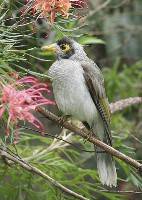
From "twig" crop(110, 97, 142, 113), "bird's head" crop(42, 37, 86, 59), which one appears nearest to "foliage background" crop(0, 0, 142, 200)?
"bird's head" crop(42, 37, 86, 59)

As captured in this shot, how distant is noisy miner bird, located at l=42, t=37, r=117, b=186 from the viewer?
13.8 feet

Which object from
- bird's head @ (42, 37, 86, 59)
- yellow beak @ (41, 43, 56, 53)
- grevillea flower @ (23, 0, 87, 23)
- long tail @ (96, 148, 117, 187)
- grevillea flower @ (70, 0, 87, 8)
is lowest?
long tail @ (96, 148, 117, 187)

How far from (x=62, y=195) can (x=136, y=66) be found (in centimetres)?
240

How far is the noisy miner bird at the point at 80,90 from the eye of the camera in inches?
165

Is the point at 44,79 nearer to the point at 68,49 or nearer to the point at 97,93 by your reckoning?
the point at 97,93

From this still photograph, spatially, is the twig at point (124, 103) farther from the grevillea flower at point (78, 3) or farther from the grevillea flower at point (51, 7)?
the grevillea flower at point (51, 7)

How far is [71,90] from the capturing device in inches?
166

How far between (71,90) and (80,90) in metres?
0.05

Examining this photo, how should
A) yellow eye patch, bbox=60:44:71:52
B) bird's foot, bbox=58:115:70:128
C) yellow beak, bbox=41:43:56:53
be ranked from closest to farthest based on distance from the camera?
bird's foot, bbox=58:115:70:128 → yellow beak, bbox=41:43:56:53 → yellow eye patch, bbox=60:44:71:52

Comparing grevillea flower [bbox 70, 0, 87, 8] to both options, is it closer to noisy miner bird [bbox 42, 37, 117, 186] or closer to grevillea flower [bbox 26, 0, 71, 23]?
grevillea flower [bbox 26, 0, 71, 23]

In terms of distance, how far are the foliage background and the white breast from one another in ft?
0.43

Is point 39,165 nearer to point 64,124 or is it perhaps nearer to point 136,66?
point 64,124

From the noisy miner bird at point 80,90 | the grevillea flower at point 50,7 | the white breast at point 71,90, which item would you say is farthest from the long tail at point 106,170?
the grevillea flower at point 50,7

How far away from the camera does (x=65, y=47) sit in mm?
4391
